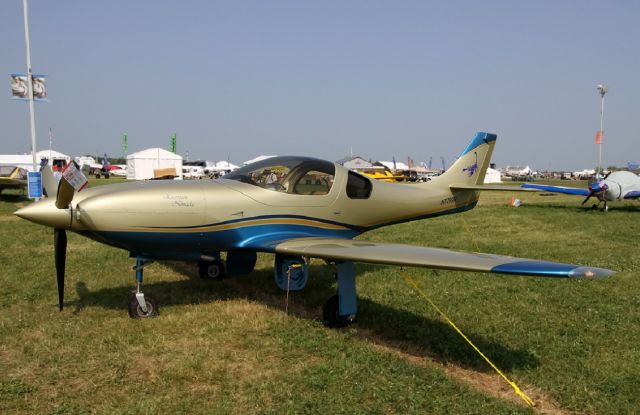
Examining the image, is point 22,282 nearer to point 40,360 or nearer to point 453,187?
point 40,360

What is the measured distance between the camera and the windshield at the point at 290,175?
268 inches

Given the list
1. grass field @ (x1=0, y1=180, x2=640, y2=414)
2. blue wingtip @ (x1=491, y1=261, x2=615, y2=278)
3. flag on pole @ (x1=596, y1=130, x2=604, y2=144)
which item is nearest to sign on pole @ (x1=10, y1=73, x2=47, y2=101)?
grass field @ (x1=0, y1=180, x2=640, y2=414)

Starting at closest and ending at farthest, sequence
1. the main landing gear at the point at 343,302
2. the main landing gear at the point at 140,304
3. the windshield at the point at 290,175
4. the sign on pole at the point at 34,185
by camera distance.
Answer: the main landing gear at the point at 343,302
the main landing gear at the point at 140,304
the windshield at the point at 290,175
the sign on pole at the point at 34,185

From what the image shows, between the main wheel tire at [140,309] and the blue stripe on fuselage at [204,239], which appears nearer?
the blue stripe on fuselage at [204,239]

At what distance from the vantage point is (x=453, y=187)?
372 inches

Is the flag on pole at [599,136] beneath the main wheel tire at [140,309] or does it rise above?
above

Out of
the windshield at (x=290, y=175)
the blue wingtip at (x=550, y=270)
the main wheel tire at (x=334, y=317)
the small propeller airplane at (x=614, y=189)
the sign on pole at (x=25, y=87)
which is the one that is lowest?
the main wheel tire at (x=334, y=317)

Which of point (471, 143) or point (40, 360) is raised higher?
point (471, 143)

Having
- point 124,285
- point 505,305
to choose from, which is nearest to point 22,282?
point 124,285

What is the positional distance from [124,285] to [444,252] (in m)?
5.68

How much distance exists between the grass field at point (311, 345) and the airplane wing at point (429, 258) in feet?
3.52

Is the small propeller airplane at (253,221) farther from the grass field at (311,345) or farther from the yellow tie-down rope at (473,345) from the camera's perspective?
the yellow tie-down rope at (473,345)

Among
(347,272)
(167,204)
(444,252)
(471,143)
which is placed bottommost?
(347,272)

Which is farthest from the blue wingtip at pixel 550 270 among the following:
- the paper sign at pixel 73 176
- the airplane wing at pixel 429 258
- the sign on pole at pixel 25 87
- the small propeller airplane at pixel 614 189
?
the sign on pole at pixel 25 87
